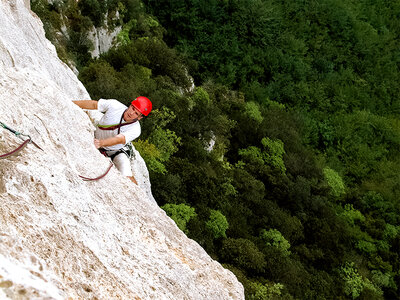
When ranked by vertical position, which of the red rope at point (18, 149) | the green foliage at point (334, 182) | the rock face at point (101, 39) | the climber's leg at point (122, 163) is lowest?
the green foliage at point (334, 182)

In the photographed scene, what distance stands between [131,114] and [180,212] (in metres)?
10.1

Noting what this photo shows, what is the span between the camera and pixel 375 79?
45.0m

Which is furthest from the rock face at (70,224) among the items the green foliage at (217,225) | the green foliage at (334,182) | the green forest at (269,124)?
the green foliage at (334,182)

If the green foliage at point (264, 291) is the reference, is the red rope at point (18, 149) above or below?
above

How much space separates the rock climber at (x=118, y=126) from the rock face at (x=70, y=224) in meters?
0.32

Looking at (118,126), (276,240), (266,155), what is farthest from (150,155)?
(266,155)

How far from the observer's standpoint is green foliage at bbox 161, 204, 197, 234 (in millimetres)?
15991

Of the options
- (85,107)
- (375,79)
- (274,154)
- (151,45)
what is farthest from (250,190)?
(375,79)

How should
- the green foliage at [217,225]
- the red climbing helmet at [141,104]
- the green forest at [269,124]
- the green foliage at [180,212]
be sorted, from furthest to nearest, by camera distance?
the green forest at [269,124] → the green foliage at [217,225] → the green foliage at [180,212] → the red climbing helmet at [141,104]

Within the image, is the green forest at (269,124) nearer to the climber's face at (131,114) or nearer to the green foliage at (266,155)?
the green foliage at (266,155)

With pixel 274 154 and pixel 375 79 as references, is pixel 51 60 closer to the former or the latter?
pixel 274 154

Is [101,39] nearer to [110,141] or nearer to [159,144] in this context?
[159,144]

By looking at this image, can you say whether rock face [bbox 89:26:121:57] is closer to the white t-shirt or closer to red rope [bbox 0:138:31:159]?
the white t-shirt

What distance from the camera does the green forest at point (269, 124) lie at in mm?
18953
